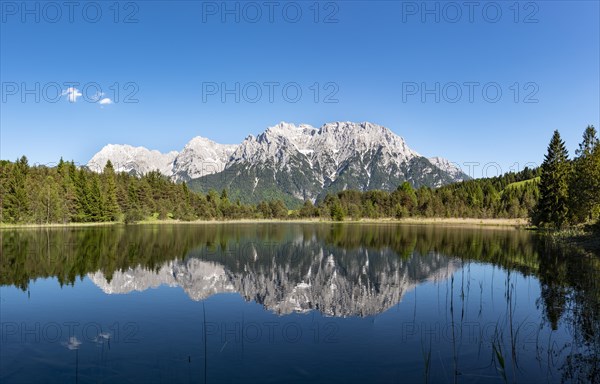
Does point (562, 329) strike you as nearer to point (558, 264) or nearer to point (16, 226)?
point (558, 264)

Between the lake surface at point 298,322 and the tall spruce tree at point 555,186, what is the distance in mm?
51193

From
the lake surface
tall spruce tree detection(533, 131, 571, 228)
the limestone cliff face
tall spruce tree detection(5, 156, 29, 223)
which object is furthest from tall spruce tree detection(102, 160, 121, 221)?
tall spruce tree detection(533, 131, 571, 228)

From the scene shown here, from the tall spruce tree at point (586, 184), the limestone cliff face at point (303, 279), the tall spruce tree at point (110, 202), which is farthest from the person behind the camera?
the tall spruce tree at point (110, 202)

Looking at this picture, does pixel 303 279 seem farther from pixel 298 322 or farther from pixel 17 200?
pixel 17 200

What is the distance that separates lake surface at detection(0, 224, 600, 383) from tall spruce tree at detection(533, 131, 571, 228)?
51193 millimetres

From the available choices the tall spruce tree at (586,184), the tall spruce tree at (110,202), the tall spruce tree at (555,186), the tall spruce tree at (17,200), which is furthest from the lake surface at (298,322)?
the tall spruce tree at (110,202)

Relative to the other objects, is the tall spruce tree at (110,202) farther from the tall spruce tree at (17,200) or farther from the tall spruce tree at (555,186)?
the tall spruce tree at (555,186)

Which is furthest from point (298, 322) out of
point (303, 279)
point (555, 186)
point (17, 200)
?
point (17, 200)

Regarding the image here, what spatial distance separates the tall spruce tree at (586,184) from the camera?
2692 inches

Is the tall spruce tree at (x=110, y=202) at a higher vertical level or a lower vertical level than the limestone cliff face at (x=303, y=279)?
higher

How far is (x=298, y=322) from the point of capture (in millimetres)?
23125

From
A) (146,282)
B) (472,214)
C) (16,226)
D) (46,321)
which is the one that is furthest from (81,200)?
(472,214)

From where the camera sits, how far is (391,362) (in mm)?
16672

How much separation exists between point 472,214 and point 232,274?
179278 mm
